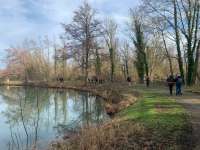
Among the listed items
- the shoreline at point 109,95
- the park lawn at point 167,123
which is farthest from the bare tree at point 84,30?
the park lawn at point 167,123

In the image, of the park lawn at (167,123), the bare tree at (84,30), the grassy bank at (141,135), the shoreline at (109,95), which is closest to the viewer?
the grassy bank at (141,135)

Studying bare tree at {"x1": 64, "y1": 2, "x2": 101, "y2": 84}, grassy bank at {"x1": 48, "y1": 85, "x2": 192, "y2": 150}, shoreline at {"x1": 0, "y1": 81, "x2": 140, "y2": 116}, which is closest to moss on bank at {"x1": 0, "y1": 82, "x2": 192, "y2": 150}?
grassy bank at {"x1": 48, "y1": 85, "x2": 192, "y2": 150}

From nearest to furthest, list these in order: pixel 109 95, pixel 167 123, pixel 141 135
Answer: pixel 141 135 < pixel 167 123 < pixel 109 95

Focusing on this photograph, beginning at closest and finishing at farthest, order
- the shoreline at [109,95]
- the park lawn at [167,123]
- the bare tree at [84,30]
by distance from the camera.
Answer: the park lawn at [167,123]
the shoreline at [109,95]
the bare tree at [84,30]

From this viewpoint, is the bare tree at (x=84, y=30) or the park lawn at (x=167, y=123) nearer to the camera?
the park lawn at (x=167, y=123)

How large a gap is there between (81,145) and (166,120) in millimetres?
4267

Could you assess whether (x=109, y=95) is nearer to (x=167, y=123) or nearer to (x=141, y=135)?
(x=167, y=123)

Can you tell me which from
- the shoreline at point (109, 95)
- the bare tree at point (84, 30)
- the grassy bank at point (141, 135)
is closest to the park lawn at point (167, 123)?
the grassy bank at point (141, 135)

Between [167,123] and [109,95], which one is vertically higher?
[109,95]

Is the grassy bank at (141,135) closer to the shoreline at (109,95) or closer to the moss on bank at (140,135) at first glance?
the moss on bank at (140,135)

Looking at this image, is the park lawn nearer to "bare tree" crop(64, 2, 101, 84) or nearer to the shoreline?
the shoreline

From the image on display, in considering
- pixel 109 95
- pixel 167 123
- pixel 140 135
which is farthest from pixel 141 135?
pixel 109 95

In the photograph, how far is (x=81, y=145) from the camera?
11.9m

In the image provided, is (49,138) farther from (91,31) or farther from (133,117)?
(91,31)
